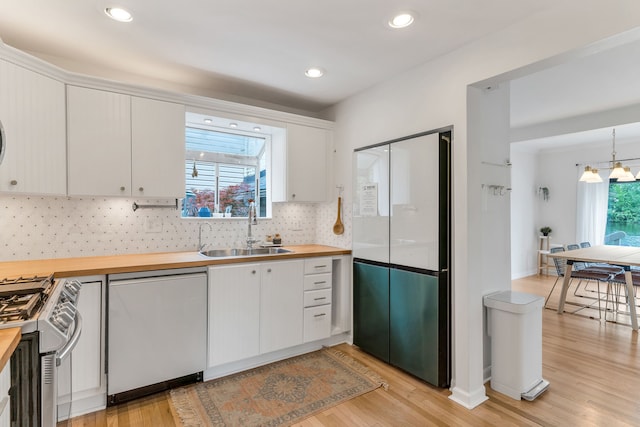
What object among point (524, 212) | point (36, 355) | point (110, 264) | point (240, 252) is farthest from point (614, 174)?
point (36, 355)

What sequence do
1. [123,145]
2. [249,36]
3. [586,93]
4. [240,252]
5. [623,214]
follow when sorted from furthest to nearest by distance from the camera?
[623,214], [586,93], [240,252], [123,145], [249,36]

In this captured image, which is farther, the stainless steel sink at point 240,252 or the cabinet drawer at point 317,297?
the stainless steel sink at point 240,252

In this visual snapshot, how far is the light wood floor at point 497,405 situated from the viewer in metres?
2.03

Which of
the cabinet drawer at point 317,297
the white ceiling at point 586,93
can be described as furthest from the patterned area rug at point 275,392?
the white ceiling at point 586,93

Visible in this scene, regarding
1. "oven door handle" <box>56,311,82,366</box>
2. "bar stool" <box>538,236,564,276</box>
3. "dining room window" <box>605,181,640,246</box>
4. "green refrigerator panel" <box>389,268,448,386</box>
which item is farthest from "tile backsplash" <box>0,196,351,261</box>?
"dining room window" <box>605,181,640,246</box>

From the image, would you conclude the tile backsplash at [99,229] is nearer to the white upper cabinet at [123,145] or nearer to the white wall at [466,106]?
the white upper cabinet at [123,145]

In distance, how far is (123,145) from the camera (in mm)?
2436

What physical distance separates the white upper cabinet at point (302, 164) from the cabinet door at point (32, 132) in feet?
5.77

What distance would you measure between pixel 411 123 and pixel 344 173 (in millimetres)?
935

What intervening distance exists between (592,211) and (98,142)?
7624 millimetres

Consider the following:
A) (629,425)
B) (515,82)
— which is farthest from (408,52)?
(629,425)

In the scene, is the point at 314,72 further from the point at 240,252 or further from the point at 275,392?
the point at 275,392

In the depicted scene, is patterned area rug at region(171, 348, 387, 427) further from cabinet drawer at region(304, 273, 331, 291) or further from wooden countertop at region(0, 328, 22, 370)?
wooden countertop at region(0, 328, 22, 370)

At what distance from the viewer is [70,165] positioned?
226cm
